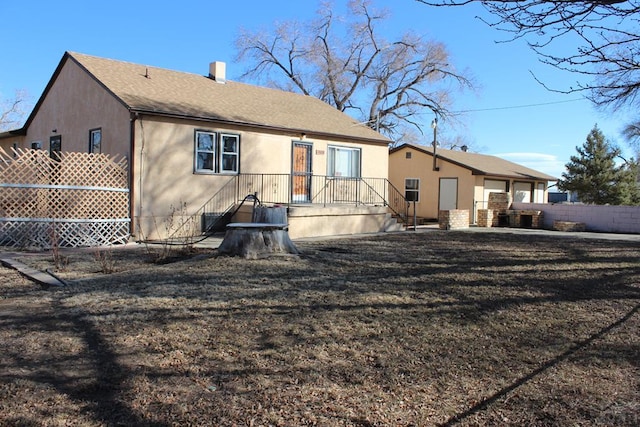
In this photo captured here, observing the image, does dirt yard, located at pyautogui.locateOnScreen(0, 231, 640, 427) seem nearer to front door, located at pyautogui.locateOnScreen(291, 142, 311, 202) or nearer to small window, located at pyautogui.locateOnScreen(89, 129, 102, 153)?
small window, located at pyautogui.locateOnScreen(89, 129, 102, 153)

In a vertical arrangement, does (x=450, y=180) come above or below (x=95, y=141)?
below

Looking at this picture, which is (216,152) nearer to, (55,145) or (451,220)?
(55,145)

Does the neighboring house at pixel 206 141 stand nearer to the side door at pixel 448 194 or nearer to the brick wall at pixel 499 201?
the side door at pixel 448 194

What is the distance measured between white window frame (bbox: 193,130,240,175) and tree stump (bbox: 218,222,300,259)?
5.34m

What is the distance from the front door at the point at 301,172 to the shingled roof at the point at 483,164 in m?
10.2

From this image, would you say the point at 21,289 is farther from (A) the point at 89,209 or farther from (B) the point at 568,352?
(B) the point at 568,352

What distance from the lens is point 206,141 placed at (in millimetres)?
14430

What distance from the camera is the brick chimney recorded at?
60.0ft

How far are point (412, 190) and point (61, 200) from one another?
1815 cm

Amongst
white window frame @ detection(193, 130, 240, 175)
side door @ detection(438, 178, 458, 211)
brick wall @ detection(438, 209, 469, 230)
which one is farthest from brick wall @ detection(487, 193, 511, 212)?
white window frame @ detection(193, 130, 240, 175)

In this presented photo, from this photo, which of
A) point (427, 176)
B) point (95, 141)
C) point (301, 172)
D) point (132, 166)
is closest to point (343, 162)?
point (301, 172)

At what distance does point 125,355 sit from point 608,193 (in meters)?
36.9

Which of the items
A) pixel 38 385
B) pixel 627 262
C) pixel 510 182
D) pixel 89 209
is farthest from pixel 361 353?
pixel 510 182

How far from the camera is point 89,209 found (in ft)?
40.0
